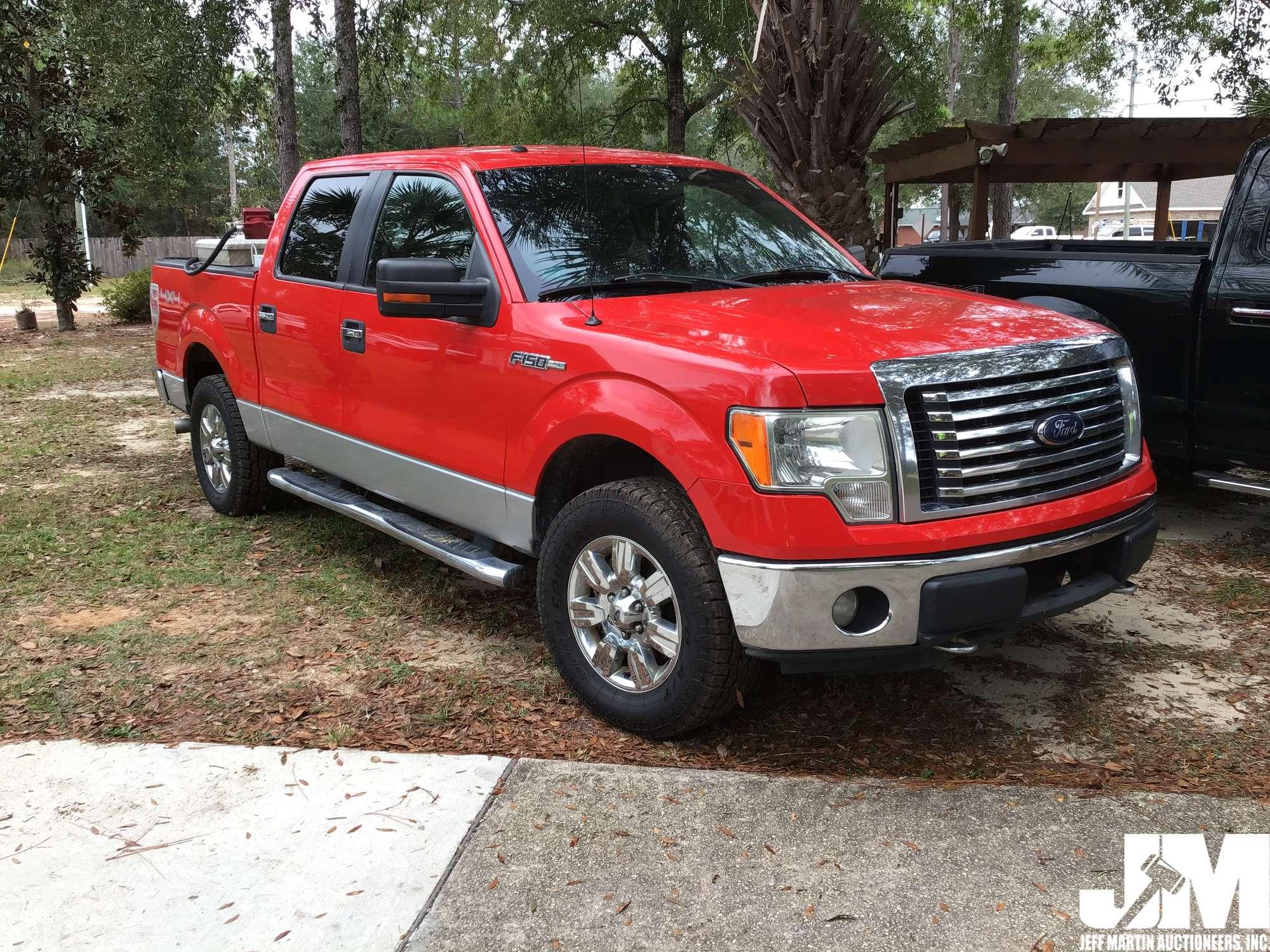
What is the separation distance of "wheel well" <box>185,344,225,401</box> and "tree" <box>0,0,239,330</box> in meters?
11.4

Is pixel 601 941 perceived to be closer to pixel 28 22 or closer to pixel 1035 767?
pixel 1035 767

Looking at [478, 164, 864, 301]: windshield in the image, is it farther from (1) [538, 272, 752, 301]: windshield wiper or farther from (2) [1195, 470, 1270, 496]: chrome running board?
(2) [1195, 470, 1270, 496]: chrome running board

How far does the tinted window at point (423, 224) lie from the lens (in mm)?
4504

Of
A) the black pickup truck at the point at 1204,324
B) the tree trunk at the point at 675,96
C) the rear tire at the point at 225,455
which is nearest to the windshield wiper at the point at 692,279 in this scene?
the black pickup truck at the point at 1204,324

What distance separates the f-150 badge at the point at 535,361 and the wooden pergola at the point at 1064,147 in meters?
7.79

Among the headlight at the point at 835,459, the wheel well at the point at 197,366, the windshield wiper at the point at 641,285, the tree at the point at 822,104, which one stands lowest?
the headlight at the point at 835,459

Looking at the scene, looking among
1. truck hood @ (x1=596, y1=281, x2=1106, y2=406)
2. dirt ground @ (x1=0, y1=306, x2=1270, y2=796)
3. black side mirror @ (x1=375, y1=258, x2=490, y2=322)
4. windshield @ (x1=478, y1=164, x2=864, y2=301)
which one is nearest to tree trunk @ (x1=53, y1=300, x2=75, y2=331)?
dirt ground @ (x1=0, y1=306, x2=1270, y2=796)

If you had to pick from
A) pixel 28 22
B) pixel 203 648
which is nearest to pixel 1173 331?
pixel 203 648

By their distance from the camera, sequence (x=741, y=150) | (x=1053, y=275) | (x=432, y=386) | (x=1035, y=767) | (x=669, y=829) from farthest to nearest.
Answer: (x=741, y=150) < (x=1053, y=275) < (x=432, y=386) < (x=1035, y=767) < (x=669, y=829)

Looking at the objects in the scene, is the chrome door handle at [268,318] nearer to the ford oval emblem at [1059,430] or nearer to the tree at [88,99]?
the ford oval emblem at [1059,430]

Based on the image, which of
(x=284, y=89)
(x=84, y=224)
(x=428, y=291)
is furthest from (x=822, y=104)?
(x=84, y=224)

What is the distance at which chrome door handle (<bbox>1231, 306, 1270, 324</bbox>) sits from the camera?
530 centimetres

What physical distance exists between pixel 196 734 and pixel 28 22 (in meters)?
17.6

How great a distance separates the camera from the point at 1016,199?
65.0 metres
